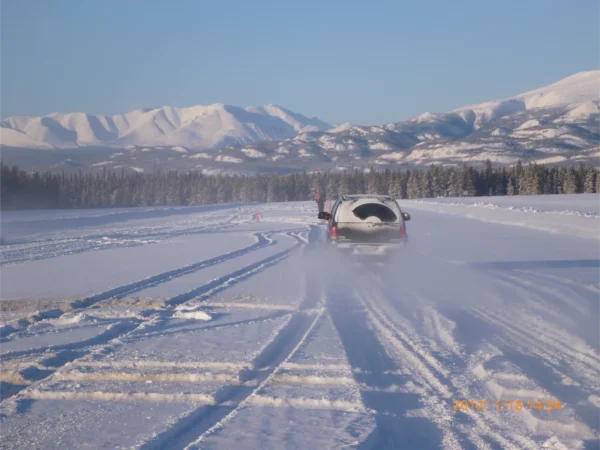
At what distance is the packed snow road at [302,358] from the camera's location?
14.1ft

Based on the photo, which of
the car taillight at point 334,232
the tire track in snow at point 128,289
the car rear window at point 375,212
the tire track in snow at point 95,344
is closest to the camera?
the tire track in snow at point 95,344

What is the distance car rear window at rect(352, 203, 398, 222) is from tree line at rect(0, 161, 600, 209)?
3299 inches

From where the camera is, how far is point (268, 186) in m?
144

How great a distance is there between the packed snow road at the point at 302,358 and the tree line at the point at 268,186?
281ft

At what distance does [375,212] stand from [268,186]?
130099 mm

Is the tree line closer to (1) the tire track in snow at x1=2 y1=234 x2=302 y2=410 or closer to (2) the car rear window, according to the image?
(2) the car rear window

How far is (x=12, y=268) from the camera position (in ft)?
49.5

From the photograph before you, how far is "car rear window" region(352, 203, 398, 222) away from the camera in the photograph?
1400cm

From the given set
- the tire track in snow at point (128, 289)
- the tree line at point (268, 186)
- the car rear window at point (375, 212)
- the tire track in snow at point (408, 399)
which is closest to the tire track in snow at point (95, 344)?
the tire track in snow at point (128, 289)

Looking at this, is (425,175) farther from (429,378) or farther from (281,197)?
(429,378)
